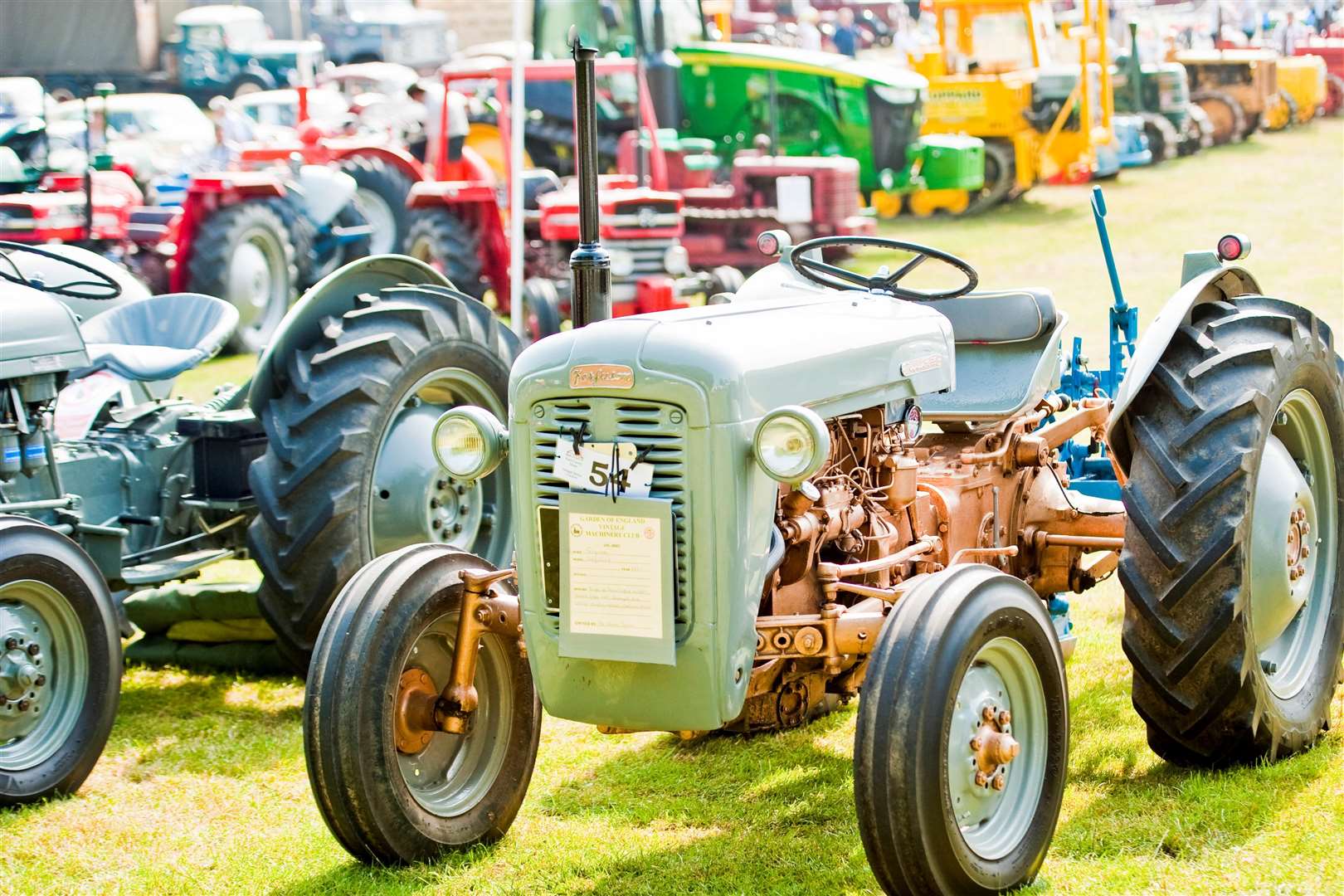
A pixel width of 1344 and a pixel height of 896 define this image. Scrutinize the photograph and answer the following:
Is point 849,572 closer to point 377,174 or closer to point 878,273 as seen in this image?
point 878,273

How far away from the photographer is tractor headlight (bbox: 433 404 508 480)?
3.69m

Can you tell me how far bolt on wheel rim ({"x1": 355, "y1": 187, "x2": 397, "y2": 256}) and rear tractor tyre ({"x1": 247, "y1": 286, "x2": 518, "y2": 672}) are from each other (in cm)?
872

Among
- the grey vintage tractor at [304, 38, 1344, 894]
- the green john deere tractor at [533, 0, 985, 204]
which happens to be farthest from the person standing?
the grey vintage tractor at [304, 38, 1344, 894]

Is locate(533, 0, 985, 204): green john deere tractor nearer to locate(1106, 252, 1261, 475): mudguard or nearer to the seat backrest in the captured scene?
the seat backrest

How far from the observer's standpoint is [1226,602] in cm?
388

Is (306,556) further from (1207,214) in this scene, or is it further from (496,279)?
(1207,214)

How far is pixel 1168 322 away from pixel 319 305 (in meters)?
2.62

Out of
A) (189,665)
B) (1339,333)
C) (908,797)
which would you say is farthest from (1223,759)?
(1339,333)

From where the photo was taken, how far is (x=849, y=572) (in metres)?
3.69

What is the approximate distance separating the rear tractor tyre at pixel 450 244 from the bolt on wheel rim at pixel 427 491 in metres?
7.74

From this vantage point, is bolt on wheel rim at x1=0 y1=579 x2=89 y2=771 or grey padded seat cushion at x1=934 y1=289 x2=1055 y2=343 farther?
grey padded seat cushion at x1=934 y1=289 x2=1055 y2=343

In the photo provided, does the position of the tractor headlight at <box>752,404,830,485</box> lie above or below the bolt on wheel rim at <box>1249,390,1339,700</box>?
above

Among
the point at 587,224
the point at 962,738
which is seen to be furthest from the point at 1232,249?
the point at 962,738

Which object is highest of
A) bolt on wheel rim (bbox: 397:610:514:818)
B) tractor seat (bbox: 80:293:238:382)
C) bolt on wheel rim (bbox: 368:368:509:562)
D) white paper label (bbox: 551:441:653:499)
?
tractor seat (bbox: 80:293:238:382)
